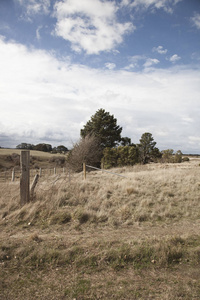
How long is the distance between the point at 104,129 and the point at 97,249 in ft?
96.9

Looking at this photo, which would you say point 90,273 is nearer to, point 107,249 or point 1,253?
point 107,249

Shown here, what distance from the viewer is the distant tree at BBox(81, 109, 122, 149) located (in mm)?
32509

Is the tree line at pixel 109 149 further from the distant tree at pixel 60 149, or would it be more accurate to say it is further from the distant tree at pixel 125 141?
the distant tree at pixel 60 149

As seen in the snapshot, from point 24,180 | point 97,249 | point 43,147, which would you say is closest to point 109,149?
point 24,180

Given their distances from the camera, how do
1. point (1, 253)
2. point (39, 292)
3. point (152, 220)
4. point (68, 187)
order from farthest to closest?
1. point (68, 187)
2. point (152, 220)
3. point (1, 253)
4. point (39, 292)

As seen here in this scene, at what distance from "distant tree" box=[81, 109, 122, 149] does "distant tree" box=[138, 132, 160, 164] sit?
4714mm

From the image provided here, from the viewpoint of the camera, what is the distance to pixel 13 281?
9.72 ft

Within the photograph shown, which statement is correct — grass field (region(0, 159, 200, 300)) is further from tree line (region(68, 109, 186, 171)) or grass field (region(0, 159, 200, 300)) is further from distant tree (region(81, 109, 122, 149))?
distant tree (region(81, 109, 122, 149))

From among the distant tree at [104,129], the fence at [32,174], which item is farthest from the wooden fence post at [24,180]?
the distant tree at [104,129]

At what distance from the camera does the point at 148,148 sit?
115 feet

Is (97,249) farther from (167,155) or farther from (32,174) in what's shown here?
(167,155)

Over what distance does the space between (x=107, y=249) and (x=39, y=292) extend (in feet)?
4.69

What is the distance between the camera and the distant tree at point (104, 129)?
1280 inches

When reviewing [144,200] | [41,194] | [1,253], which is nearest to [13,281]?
[1,253]
